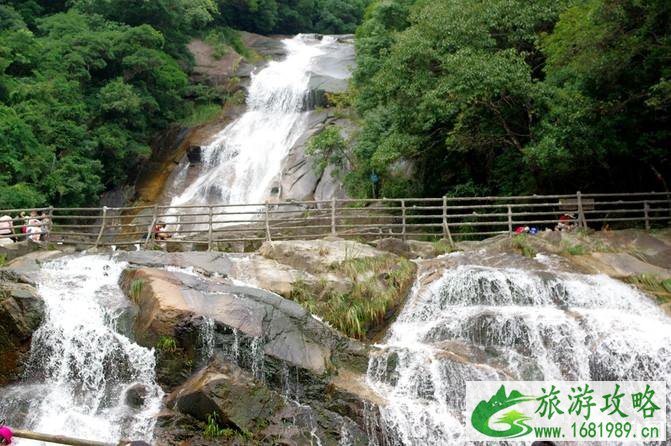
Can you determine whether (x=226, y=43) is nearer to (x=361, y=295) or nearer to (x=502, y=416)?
(x=361, y=295)

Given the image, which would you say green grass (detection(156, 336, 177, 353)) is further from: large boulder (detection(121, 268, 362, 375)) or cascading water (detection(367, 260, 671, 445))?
cascading water (detection(367, 260, 671, 445))

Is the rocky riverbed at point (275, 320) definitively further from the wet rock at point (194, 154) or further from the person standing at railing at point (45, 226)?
the wet rock at point (194, 154)

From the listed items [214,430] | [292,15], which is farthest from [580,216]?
[292,15]

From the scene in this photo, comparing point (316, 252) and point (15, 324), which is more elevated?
point (15, 324)

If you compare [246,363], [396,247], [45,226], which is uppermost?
[246,363]

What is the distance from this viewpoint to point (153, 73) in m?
27.0

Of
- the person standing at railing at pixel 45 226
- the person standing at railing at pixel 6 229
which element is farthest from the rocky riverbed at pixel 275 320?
the person standing at railing at pixel 45 226

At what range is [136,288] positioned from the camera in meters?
11.3

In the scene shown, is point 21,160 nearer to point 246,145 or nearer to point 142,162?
point 142,162

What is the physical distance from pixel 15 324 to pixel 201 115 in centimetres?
1889

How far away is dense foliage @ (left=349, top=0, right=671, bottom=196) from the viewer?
14.9 meters

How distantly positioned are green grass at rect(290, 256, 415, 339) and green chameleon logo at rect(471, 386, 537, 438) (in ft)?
9.07

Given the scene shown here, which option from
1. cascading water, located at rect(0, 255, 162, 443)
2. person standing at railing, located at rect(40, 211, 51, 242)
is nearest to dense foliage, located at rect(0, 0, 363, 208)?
person standing at railing, located at rect(40, 211, 51, 242)

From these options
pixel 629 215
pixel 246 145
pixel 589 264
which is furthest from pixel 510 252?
pixel 246 145
